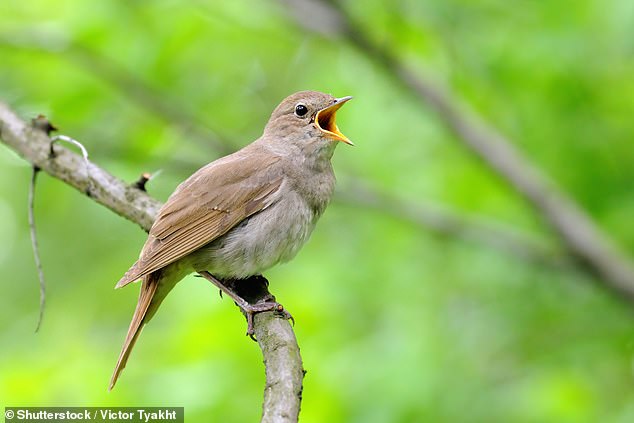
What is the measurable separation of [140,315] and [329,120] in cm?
201

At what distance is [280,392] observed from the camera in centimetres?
329

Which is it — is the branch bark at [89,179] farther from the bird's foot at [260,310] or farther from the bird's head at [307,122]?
the bird's head at [307,122]

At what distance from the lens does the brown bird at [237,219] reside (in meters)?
4.79

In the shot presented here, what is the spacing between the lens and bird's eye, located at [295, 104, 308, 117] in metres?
5.88

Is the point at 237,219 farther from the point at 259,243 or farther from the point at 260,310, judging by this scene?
the point at 260,310

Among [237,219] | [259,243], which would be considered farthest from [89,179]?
[259,243]

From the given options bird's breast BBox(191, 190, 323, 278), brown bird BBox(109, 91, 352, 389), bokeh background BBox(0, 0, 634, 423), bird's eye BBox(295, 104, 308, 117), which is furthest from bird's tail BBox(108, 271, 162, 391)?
bird's eye BBox(295, 104, 308, 117)

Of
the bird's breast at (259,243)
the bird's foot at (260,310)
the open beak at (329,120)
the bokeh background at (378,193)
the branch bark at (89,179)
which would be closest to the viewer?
the branch bark at (89,179)

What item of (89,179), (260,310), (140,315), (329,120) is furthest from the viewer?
(329,120)

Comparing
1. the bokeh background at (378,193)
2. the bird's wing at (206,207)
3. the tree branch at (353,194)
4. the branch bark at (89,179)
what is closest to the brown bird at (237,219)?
the bird's wing at (206,207)

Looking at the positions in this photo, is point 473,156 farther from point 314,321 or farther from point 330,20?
point 314,321

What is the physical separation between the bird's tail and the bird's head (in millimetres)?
1391

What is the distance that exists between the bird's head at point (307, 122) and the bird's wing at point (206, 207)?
320 millimetres

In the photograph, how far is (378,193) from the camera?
7.22m
